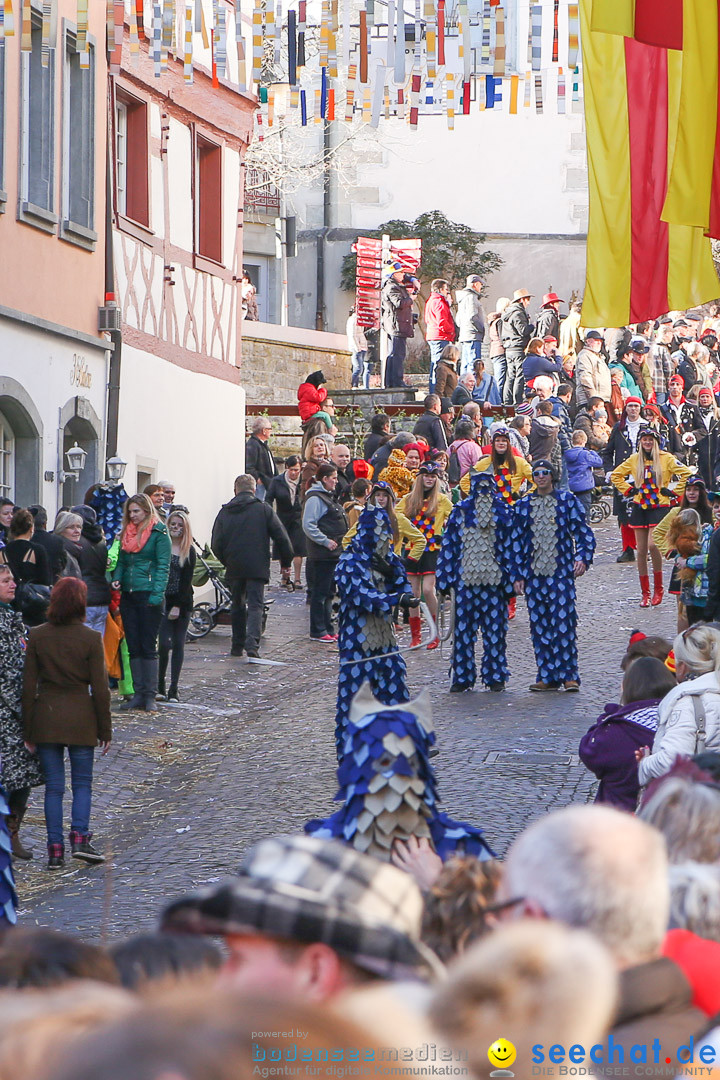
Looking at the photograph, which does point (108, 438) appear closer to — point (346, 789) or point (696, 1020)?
point (346, 789)

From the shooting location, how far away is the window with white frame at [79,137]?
62.7 ft

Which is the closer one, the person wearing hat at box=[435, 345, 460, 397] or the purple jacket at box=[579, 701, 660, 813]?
the purple jacket at box=[579, 701, 660, 813]

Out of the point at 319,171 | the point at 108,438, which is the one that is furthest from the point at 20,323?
the point at 319,171

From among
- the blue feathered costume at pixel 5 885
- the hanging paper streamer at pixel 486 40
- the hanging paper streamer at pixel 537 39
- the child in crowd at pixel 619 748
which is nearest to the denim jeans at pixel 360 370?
the hanging paper streamer at pixel 486 40

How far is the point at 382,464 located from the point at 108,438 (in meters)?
3.59

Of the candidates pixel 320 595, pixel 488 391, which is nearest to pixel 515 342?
pixel 488 391

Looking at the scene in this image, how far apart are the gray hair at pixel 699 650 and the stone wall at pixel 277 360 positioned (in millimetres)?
24304

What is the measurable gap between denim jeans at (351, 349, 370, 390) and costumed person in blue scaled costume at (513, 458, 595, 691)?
18589 millimetres

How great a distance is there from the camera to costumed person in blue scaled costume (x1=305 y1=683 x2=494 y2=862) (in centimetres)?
460

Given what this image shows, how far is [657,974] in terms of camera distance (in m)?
3.00

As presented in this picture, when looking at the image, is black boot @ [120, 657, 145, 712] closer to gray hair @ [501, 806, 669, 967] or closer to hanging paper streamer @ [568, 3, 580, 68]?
hanging paper streamer @ [568, 3, 580, 68]

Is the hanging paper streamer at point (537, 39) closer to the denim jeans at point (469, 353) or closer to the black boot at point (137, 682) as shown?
the black boot at point (137, 682)

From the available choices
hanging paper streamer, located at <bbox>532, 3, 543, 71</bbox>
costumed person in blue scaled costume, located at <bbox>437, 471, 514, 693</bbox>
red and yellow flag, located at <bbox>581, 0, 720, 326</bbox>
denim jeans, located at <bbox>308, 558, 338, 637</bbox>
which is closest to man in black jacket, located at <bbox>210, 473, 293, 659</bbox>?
denim jeans, located at <bbox>308, 558, 338, 637</bbox>

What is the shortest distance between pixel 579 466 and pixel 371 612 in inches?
484
